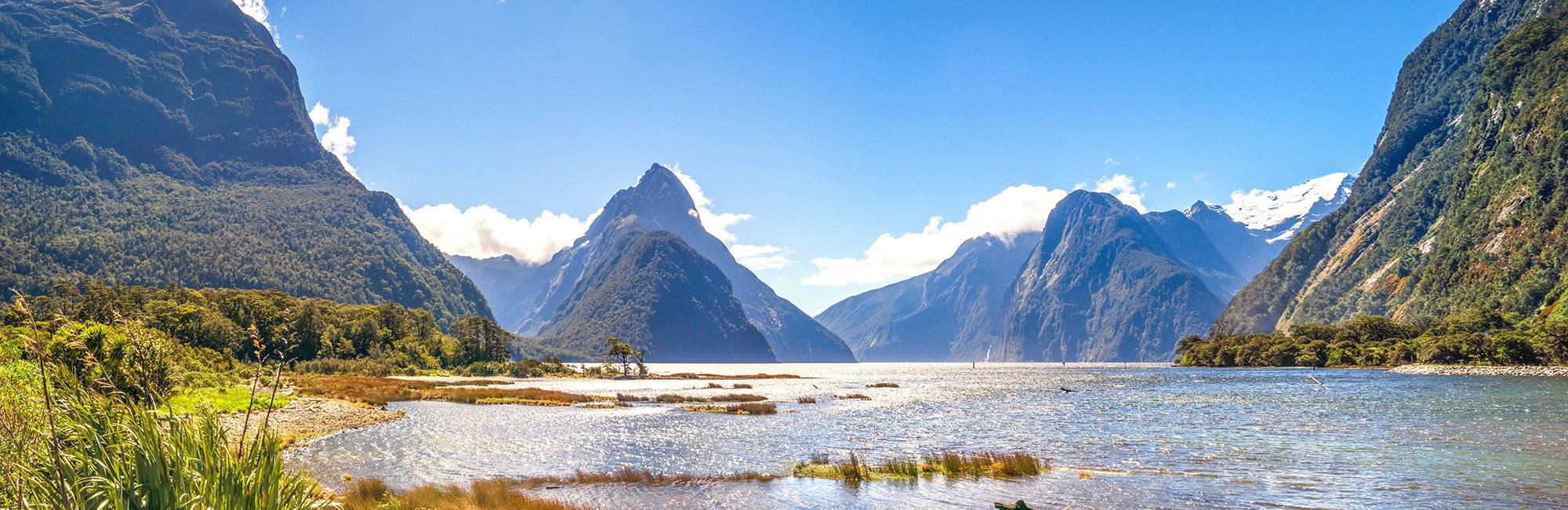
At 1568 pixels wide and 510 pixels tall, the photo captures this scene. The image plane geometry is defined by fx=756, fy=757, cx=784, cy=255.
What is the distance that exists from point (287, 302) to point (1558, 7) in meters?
285

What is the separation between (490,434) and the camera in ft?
152

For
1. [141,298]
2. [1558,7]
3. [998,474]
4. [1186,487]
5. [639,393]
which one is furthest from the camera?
[1558,7]

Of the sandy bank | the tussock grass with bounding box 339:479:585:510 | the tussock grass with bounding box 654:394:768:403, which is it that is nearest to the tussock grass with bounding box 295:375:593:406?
the sandy bank

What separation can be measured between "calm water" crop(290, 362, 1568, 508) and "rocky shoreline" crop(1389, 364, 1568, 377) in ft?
98.9

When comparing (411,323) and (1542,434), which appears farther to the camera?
(411,323)

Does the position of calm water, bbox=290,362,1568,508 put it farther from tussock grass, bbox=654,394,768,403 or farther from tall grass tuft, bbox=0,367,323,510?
tall grass tuft, bbox=0,367,323,510

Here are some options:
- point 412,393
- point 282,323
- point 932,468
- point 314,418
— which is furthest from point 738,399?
point 932,468

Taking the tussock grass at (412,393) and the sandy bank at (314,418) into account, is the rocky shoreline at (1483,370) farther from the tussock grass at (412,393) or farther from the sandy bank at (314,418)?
the sandy bank at (314,418)

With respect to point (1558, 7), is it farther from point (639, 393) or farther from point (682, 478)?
point (682, 478)

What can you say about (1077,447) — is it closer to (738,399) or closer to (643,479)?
(643,479)

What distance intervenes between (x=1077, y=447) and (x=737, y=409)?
108 ft

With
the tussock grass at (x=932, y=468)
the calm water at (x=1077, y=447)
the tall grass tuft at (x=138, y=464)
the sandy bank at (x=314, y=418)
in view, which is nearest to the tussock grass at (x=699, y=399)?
the calm water at (x=1077, y=447)

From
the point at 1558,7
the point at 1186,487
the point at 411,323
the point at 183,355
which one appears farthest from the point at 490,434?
the point at 1558,7

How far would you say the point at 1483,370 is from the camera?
4080 inches
